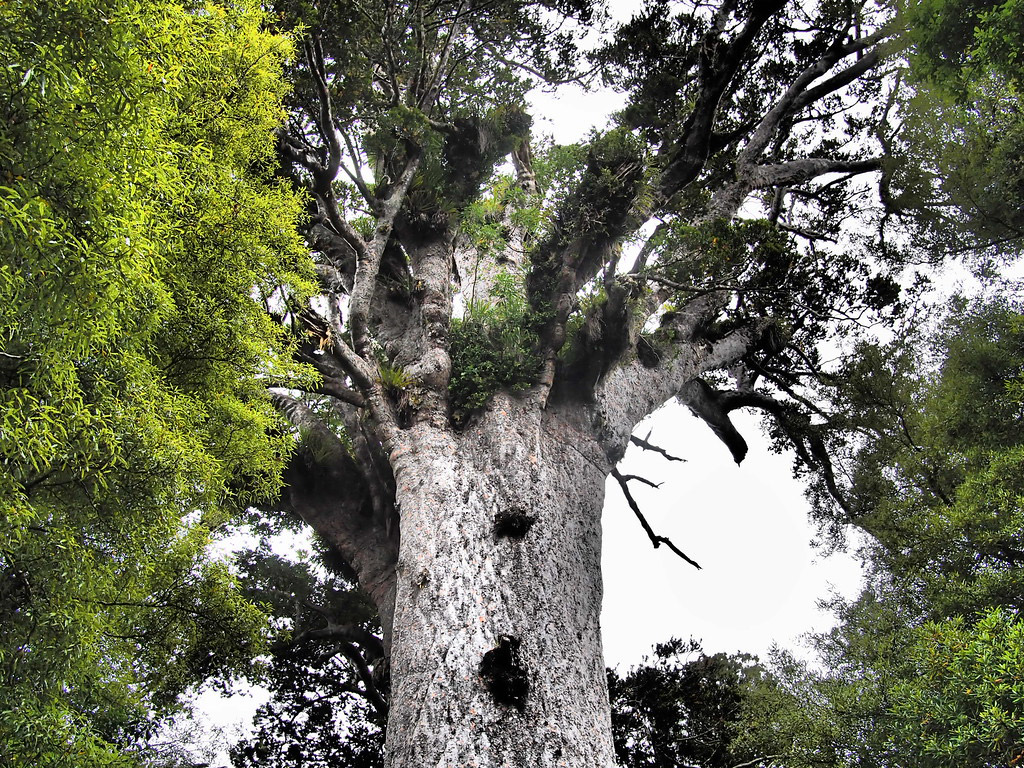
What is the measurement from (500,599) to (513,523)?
2.20 feet

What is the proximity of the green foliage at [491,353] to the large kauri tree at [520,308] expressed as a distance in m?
0.03

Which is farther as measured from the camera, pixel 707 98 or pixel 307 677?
pixel 307 677

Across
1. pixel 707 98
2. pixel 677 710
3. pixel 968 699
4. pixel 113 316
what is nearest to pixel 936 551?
pixel 968 699

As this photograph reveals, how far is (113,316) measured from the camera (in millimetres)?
2449

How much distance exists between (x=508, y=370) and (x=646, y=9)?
481 centimetres

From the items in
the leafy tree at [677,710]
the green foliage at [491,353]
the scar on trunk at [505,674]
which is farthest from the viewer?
the leafy tree at [677,710]

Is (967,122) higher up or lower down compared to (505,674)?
higher up

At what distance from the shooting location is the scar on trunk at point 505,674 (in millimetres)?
3898

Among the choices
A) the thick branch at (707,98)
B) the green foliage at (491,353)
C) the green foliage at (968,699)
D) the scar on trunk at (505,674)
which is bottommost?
the green foliage at (968,699)

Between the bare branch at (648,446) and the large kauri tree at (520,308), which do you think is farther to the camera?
the bare branch at (648,446)

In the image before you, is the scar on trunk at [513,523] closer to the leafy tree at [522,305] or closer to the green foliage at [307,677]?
the leafy tree at [522,305]

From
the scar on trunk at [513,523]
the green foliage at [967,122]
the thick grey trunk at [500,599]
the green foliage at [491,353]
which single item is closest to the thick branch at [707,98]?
the green foliage at [967,122]

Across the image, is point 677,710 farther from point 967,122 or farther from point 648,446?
point 967,122

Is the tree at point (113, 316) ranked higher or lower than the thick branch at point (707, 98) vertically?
lower
